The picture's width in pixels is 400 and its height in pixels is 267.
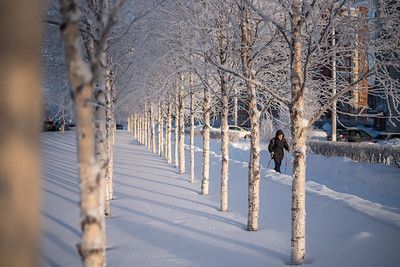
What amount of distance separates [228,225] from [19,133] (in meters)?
7.06

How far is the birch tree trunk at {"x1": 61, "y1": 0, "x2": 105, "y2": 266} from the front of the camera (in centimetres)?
257

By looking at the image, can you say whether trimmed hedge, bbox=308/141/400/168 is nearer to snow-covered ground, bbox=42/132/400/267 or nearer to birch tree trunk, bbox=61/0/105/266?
snow-covered ground, bbox=42/132/400/267

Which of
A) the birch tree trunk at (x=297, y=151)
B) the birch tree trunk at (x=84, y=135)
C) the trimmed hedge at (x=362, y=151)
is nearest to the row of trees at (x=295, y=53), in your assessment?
the birch tree trunk at (x=297, y=151)

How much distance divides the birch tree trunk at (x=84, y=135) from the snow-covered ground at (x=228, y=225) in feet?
10.1

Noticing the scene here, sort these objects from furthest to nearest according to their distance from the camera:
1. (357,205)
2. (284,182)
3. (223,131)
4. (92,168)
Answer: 1. (284,182)
2. (223,131)
3. (357,205)
4. (92,168)

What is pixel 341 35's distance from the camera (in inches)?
245

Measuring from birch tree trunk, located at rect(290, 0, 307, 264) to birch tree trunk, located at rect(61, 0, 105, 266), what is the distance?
3357mm

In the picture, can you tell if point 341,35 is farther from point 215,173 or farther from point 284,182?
point 215,173

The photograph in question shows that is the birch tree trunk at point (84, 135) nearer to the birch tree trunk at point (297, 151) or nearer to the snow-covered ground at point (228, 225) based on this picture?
the snow-covered ground at point (228, 225)

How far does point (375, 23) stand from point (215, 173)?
9734 mm

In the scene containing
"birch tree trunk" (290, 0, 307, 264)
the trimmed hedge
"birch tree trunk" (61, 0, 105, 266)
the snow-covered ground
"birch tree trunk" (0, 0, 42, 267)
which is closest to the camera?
"birch tree trunk" (0, 0, 42, 267)

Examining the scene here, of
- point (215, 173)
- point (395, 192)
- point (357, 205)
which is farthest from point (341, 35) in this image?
point (215, 173)

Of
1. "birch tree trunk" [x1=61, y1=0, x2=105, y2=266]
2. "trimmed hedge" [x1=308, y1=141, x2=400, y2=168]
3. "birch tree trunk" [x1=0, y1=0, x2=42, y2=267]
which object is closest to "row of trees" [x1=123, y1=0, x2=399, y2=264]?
"birch tree trunk" [x1=61, y1=0, x2=105, y2=266]

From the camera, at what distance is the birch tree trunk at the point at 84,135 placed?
2.57 metres
